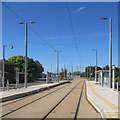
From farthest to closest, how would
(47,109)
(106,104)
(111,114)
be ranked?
(106,104) → (47,109) → (111,114)

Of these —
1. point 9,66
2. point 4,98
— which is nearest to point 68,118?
point 4,98

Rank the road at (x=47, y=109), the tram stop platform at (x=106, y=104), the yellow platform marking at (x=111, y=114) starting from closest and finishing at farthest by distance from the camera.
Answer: the yellow platform marking at (x=111, y=114) → the tram stop platform at (x=106, y=104) → the road at (x=47, y=109)

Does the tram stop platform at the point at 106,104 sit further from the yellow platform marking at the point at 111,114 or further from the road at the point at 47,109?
the road at the point at 47,109

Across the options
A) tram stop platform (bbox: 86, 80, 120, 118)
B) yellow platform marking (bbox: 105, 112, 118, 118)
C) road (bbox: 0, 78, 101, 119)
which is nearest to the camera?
yellow platform marking (bbox: 105, 112, 118, 118)

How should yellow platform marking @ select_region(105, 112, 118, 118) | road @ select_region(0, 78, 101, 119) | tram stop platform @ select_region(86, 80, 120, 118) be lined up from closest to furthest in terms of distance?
yellow platform marking @ select_region(105, 112, 118, 118)
tram stop platform @ select_region(86, 80, 120, 118)
road @ select_region(0, 78, 101, 119)

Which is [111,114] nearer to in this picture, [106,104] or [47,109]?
[106,104]

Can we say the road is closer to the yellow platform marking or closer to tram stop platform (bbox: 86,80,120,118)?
tram stop platform (bbox: 86,80,120,118)

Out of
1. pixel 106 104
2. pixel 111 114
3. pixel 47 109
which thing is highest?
pixel 111 114

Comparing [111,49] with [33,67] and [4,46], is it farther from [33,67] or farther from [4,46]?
[33,67]

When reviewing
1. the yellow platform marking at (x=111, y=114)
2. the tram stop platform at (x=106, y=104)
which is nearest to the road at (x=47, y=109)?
the tram stop platform at (x=106, y=104)

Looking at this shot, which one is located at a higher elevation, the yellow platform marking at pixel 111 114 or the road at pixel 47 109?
the yellow platform marking at pixel 111 114

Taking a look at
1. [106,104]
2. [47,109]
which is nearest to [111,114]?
[106,104]

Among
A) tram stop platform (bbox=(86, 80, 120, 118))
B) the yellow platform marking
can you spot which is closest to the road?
tram stop platform (bbox=(86, 80, 120, 118))

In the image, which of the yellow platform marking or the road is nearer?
the yellow platform marking
